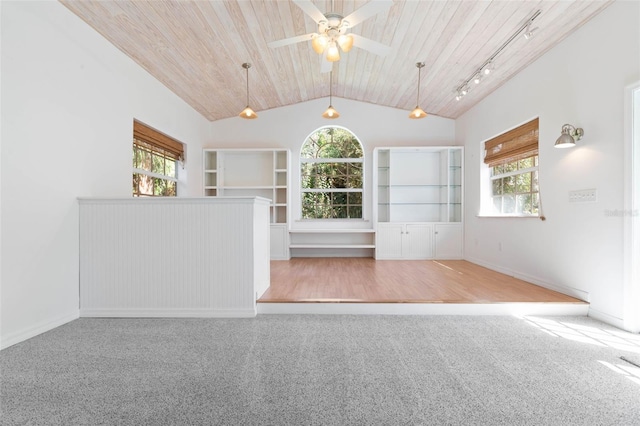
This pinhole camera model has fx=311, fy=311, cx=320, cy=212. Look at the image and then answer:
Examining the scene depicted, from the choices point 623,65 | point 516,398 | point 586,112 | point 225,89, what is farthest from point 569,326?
point 225,89

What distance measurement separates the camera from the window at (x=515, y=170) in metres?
3.84

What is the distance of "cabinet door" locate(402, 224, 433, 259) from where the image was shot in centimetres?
569

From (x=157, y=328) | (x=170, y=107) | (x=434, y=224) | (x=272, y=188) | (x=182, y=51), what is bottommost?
(x=157, y=328)

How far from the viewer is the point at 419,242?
5.70 meters

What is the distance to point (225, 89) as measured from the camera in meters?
4.89

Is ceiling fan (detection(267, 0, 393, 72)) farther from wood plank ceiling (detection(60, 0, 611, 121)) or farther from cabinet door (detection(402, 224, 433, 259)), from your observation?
cabinet door (detection(402, 224, 433, 259))

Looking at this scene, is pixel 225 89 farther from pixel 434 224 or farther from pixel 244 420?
pixel 244 420

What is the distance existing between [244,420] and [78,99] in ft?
10.3

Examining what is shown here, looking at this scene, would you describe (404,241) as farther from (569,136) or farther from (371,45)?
(371,45)

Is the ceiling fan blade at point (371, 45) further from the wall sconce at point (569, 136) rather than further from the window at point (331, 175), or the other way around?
the window at point (331, 175)

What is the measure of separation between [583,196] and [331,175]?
4.03 meters

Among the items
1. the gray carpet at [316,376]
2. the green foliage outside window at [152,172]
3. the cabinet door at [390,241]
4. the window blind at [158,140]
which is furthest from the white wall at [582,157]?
the green foliage outside window at [152,172]

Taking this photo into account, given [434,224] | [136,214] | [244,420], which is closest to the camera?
[244,420]

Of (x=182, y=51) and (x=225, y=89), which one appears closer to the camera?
(x=182, y=51)
